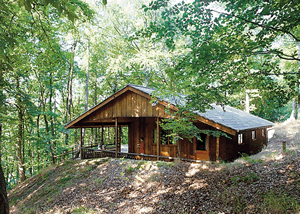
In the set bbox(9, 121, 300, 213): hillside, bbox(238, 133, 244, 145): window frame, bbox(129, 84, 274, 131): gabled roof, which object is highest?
bbox(129, 84, 274, 131): gabled roof

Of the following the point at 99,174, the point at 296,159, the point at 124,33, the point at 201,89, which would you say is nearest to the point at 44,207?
the point at 99,174

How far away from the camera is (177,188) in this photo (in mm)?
7598

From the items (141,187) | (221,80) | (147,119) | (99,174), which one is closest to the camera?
(221,80)

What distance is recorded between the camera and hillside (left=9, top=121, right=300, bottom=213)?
18.7ft

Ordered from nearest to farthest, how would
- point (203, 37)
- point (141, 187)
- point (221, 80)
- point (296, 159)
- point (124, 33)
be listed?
point (203, 37)
point (221, 80)
point (296, 159)
point (141, 187)
point (124, 33)

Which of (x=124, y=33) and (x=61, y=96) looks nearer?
(x=124, y=33)

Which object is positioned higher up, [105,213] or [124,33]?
[124,33]

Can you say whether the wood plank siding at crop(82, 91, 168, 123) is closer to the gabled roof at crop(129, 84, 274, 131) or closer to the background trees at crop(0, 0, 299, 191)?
the gabled roof at crop(129, 84, 274, 131)

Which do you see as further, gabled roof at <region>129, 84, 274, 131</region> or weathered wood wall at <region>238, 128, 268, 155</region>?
weathered wood wall at <region>238, 128, 268, 155</region>

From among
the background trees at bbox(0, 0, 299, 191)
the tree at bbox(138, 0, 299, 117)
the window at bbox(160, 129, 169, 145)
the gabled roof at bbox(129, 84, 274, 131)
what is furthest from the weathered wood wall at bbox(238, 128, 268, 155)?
the tree at bbox(138, 0, 299, 117)

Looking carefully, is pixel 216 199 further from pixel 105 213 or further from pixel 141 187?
pixel 105 213

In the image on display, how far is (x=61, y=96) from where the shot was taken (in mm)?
27203

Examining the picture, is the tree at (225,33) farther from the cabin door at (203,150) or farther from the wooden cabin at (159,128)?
the cabin door at (203,150)

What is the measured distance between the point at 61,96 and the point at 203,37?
2645 centimetres
